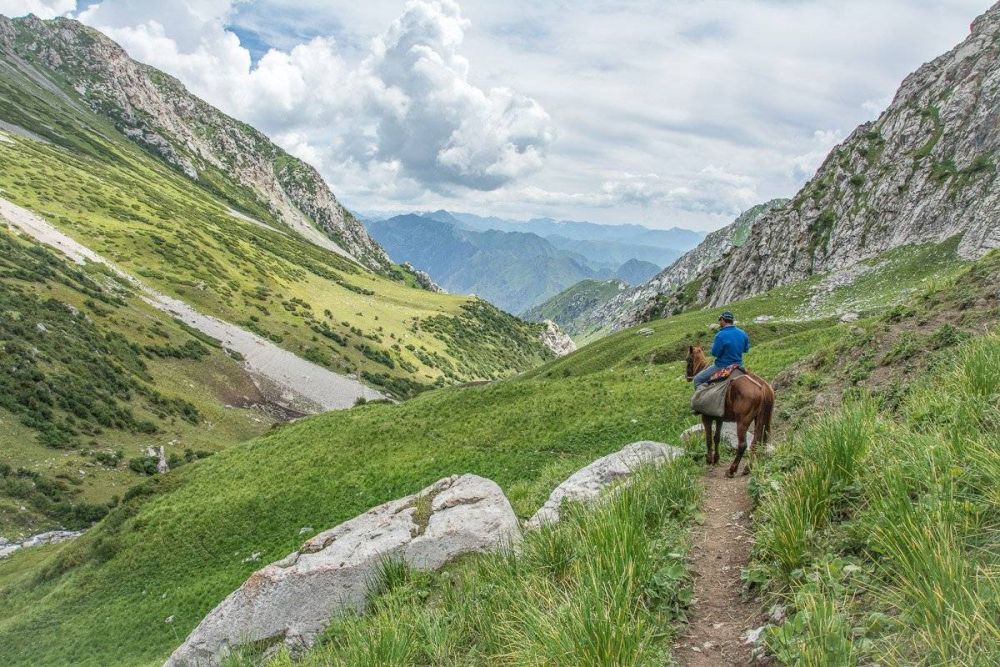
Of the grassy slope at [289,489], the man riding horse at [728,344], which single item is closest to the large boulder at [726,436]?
the man riding horse at [728,344]

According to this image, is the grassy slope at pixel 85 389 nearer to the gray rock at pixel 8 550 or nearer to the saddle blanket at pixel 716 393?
the gray rock at pixel 8 550

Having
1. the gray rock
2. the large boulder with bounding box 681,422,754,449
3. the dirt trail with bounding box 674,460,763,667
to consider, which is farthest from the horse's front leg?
the gray rock

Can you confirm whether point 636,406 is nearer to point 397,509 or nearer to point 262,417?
point 397,509

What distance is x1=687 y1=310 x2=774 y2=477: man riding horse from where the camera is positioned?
13289mm

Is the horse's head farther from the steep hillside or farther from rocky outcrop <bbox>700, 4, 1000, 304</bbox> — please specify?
rocky outcrop <bbox>700, 4, 1000, 304</bbox>

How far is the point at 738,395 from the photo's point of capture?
13.6m

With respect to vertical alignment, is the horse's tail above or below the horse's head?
below

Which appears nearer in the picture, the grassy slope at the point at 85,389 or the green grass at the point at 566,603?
the green grass at the point at 566,603

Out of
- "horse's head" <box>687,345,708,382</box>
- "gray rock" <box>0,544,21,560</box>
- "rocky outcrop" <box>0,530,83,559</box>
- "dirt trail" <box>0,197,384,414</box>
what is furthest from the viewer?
"dirt trail" <box>0,197,384,414</box>

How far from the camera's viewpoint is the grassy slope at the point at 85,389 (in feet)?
162

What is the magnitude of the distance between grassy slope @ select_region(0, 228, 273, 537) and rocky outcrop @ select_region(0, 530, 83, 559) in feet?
4.18

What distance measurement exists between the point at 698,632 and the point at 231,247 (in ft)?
675

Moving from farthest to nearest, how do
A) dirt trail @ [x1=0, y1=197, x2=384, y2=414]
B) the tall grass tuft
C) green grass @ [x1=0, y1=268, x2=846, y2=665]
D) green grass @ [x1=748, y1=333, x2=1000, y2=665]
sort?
dirt trail @ [x1=0, y1=197, x2=384, y2=414]
green grass @ [x1=0, y1=268, x2=846, y2=665]
the tall grass tuft
green grass @ [x1=748, y1=333, x2=1000, y2=665]

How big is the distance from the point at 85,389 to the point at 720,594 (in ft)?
266
